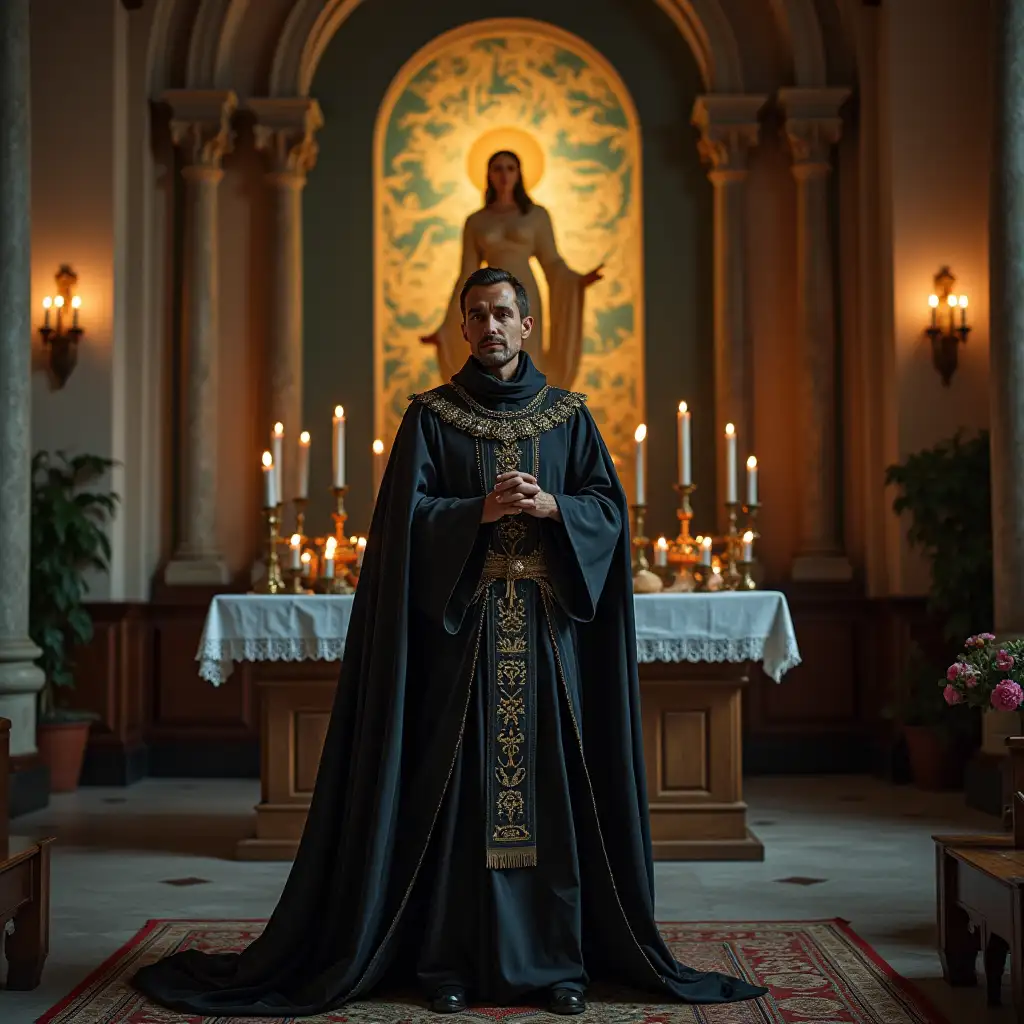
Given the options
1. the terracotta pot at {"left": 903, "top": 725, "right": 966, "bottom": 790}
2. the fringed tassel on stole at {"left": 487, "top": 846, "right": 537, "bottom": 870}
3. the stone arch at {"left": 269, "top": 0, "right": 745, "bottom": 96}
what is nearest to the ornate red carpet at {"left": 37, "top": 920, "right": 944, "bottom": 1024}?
the fringed tassel on stole at {"left": 487, "top": 846, "right": 537, "bottom": 870}

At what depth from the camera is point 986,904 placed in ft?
12.3

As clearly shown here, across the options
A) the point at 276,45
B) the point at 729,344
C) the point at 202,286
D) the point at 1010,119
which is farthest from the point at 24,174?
the point at 1010,119

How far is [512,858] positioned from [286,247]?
6.13m

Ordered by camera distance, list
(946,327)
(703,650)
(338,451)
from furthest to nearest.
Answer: (946,327) → (338,451) → (703,650)

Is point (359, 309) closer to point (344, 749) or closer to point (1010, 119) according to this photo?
point (1010, 119)

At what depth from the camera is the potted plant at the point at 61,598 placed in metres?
8.15

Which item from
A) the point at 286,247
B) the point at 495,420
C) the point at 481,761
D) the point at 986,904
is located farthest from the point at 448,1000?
the point at 286,247

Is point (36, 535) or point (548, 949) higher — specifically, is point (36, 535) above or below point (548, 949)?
above

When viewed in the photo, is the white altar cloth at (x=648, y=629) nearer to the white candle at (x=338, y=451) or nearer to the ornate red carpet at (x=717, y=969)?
the white candle at (x=338, y=451)

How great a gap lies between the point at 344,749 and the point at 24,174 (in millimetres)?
4475

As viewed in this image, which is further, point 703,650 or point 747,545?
point 747,545

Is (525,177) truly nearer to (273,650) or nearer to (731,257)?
(731,257)

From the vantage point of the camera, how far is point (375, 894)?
3791 mm

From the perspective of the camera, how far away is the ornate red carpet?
12.1 ft
